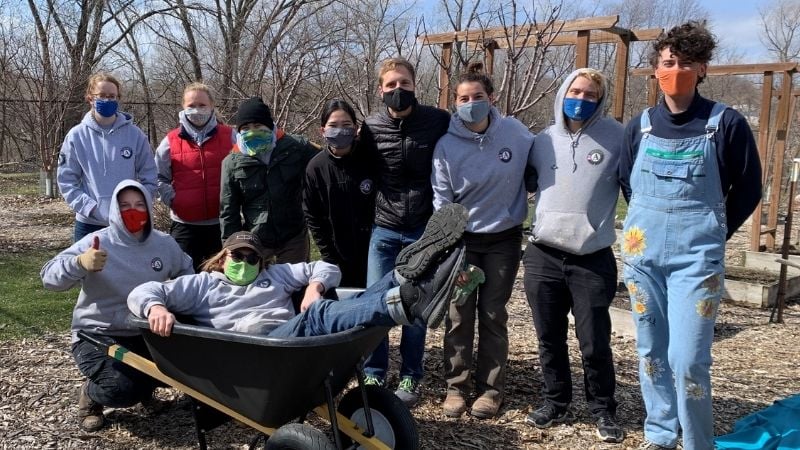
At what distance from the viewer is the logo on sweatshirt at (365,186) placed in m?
3.39

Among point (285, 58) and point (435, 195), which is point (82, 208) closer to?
point (435, 195)

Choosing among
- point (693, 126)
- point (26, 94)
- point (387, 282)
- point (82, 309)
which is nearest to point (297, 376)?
point (387, 282)

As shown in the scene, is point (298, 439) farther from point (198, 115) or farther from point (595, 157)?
point (198, 115)

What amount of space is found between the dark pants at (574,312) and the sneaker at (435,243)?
3.16 ft

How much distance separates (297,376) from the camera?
2330 millimetres

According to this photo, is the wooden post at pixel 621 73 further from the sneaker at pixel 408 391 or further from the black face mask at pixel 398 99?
the sneaker at pixel 408 391

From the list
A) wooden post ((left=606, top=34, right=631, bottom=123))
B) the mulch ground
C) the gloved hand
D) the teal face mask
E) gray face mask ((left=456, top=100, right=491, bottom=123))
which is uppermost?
wooden post ((left=606, top=34, right=631, bottom=123))

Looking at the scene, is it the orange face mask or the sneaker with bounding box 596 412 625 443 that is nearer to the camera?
the orange face mask

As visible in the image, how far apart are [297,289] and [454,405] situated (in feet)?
3.43

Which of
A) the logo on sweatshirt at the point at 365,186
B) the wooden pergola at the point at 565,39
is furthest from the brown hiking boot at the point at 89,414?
the wooden pergola at the point at 565,39

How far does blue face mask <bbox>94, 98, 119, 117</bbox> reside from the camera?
3834 mm

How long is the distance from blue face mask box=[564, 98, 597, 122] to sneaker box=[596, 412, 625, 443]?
55.4 inches

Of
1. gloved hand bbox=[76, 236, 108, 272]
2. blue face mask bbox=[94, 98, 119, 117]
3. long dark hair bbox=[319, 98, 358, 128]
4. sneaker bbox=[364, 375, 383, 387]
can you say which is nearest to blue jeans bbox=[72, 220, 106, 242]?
blue face mask bbox=[94, 98, 119, 117]

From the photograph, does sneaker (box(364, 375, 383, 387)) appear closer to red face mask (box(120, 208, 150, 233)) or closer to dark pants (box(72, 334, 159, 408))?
dark pants (box(72, 334, 159, 408))
